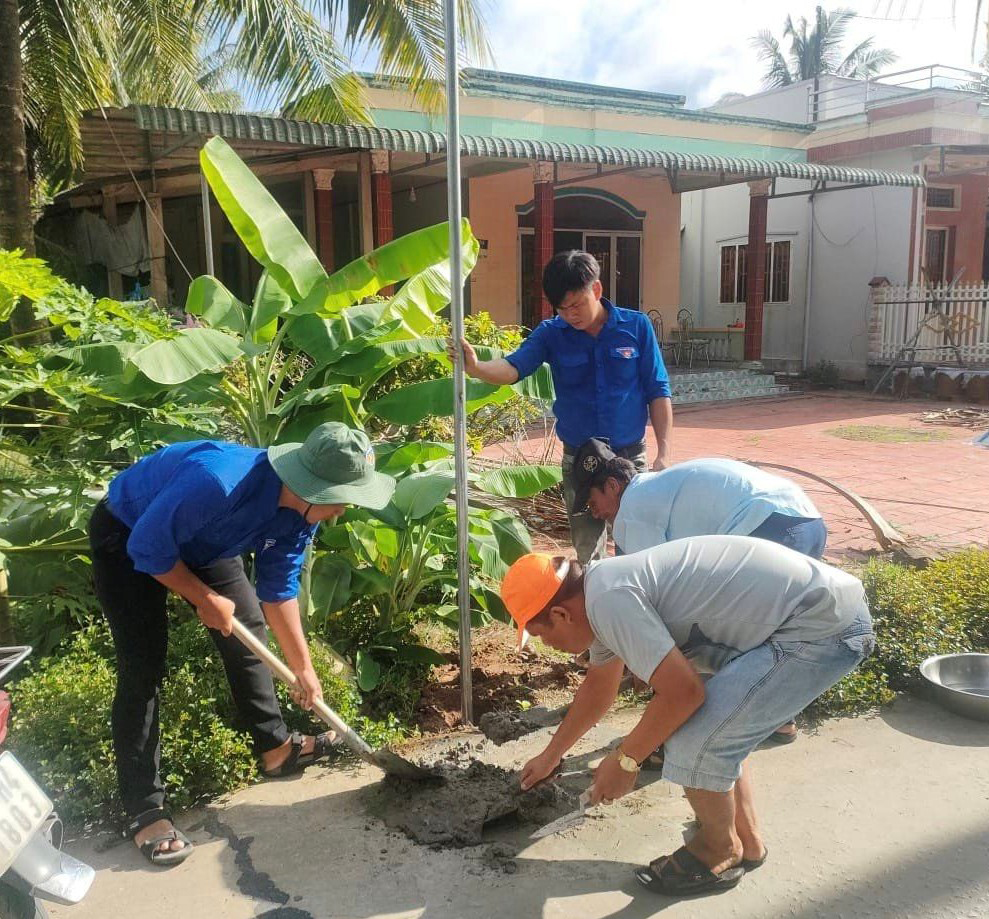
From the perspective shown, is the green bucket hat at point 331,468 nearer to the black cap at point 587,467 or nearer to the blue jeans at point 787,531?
the black cap at point 587,467

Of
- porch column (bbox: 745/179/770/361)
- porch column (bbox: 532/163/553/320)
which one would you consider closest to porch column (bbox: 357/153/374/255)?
porch column (bbox: 532/163/553/320)

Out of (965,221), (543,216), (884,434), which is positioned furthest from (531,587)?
(965,221)

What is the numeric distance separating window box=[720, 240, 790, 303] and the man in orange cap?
17.7 m

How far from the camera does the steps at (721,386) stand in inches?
602

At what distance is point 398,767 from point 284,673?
540 mm

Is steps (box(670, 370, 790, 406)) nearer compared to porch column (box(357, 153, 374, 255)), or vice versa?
porch column (box(357, 153, 374, 255))

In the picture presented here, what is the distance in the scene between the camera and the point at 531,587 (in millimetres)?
2275

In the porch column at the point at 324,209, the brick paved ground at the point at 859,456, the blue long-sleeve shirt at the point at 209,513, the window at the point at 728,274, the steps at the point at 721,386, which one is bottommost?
the brick paved ground at the point at 859,456

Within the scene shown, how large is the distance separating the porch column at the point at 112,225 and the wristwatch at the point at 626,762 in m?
13.4

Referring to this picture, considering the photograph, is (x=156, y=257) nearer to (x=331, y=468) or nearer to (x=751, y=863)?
(x=331, y=468)

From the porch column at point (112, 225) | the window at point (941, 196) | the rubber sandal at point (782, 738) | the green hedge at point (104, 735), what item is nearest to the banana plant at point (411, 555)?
the green hedge at point (104, 735)

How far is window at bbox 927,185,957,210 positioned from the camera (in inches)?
725

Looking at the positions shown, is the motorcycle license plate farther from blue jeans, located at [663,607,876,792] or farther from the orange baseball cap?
blue jeans, located at [663,607,876,792]

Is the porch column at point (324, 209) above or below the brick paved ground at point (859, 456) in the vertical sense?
above
